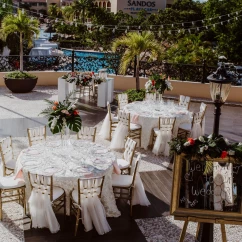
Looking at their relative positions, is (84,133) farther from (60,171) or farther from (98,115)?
(98,115)

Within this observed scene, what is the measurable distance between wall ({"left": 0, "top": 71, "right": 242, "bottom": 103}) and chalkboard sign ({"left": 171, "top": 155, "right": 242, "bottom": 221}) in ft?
34.1

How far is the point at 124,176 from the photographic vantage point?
671cm

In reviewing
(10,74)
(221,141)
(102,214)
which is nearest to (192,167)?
(221,141)

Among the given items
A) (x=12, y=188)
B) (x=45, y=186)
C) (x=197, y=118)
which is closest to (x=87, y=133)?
(x=12, y=188)

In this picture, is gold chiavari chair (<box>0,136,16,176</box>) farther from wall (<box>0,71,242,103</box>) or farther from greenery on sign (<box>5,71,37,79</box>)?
wall (<box>0,71,242,103</box>)

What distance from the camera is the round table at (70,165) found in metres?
6.03

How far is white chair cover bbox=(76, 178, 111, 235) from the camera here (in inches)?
223

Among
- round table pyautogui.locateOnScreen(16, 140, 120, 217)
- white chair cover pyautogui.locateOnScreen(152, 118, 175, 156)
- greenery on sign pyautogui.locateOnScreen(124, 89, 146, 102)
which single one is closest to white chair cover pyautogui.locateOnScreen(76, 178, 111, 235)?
round table pyautogui.locateOnScreen(16, 140, 120, 217)

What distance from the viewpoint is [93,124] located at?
37.4 ft

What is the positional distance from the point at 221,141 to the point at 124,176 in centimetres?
237

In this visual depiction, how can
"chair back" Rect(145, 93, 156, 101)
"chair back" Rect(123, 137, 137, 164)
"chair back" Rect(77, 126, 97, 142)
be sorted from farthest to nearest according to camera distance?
1. "chair back" Rect(145, 93, 156, 101)
2. "chair back" Rect(77, 126, 97, 142)
3. "chair back" Rect(123, 137, 137, 164)

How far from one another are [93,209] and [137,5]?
65.2 m

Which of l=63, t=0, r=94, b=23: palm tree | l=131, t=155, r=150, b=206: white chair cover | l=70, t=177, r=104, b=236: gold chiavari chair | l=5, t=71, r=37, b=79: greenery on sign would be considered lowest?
l=131, t=155, r=150, b=206: white chair cover

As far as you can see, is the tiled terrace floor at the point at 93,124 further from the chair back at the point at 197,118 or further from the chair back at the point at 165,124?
the chair back at the point at 197,118
